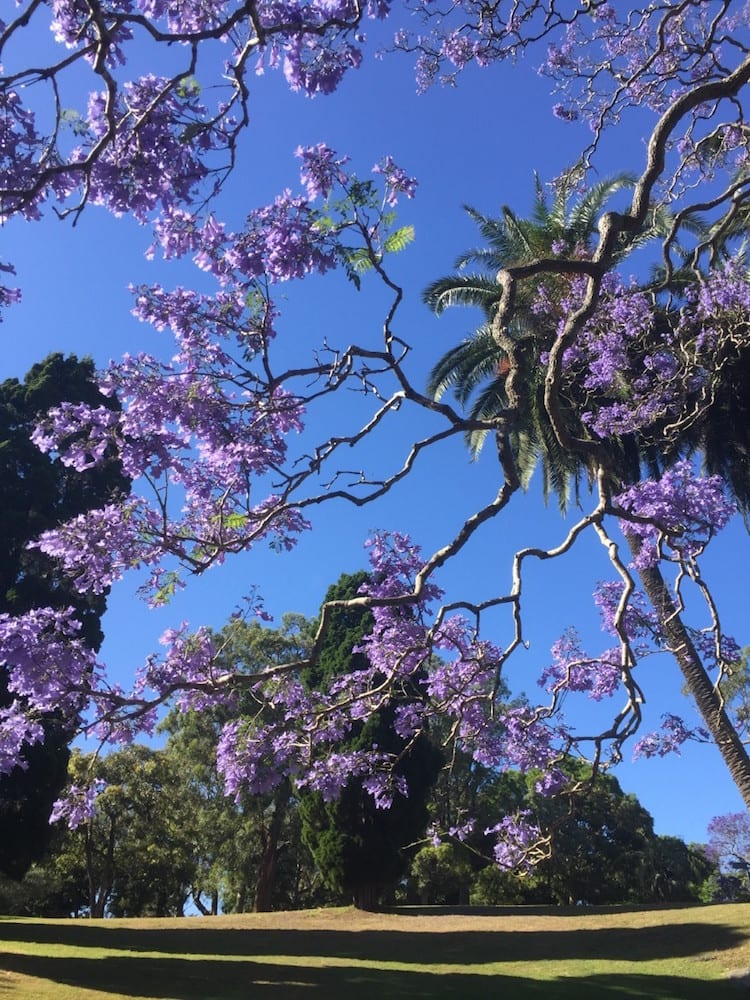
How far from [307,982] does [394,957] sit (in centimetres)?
327

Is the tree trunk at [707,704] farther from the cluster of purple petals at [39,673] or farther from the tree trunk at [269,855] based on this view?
the tree trunk at [269,855]

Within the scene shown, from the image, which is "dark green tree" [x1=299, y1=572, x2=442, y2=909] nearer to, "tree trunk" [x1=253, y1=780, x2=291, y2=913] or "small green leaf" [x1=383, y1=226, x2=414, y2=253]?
"tree trunk" [x1=253, y1=780, x2=291, y2=913]

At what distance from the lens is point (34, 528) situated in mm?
19703

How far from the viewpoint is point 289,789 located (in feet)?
96.9

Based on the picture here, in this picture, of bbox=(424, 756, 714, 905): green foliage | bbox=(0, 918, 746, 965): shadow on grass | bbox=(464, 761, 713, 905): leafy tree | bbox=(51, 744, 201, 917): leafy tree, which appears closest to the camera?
bbox=(0, 918, 746, 965): shadow on grass

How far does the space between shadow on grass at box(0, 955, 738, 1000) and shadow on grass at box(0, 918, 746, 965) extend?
1823 mm

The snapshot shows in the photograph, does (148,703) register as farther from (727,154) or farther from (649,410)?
(727,154)

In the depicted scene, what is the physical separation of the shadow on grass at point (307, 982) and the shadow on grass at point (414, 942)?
182 cm

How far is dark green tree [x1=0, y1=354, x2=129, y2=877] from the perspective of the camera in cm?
1783

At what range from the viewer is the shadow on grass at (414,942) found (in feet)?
49.5

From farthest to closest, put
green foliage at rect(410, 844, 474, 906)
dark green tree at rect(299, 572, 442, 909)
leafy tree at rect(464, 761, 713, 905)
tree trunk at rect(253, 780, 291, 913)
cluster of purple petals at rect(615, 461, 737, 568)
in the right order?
leafy tree at rect(464, 761, 713, 905) < green foliage at rect(410, 844, 474, 906) < tree trunk at rect(253, 780, 291, 913) < dark green tree at rect(299, 572, 442, 909) < cluster of purple petals at rect(615, 461, 737, 568)

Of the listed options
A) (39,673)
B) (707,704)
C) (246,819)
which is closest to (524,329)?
(707,704)

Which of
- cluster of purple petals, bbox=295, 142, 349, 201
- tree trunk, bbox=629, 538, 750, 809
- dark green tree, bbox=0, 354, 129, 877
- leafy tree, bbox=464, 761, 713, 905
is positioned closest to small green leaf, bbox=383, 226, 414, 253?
cluster of purple petals, bbox=295, 142, 349, 201

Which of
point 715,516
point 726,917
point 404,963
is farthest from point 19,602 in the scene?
point 726,917
